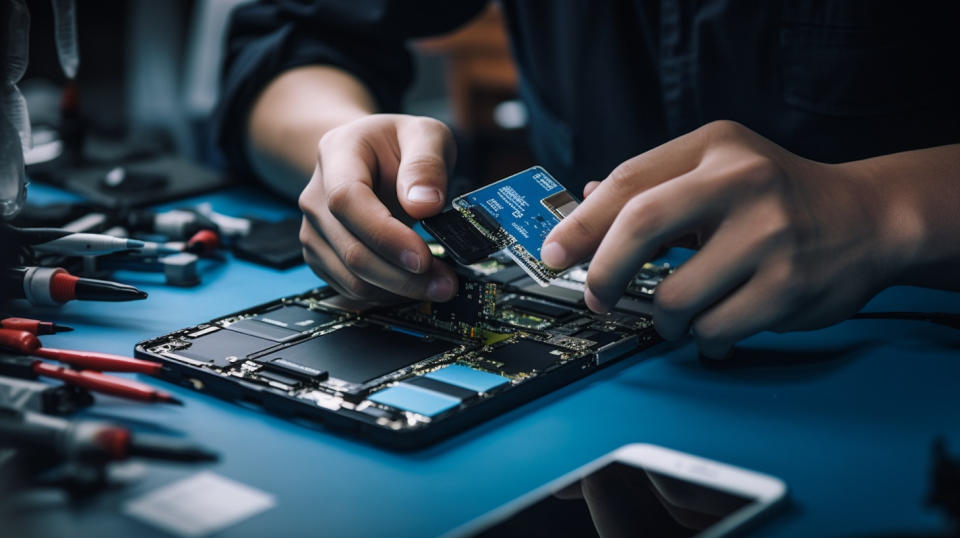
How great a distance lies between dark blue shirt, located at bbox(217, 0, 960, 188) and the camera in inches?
49.5

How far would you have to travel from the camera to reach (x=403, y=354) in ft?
2.74

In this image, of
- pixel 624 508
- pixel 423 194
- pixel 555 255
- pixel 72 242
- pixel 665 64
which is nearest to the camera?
pixel 624 508

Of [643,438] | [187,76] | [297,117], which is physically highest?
[187,76]

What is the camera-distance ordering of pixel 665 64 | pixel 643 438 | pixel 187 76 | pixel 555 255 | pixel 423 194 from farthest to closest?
pixel 187 76, pixel 665 64, pixel 423 194, pixel 555 255, pixel 643 438

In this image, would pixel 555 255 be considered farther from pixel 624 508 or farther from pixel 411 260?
pixel 624 508

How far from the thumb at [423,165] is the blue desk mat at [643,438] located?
0.78ft

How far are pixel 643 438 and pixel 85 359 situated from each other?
469mm

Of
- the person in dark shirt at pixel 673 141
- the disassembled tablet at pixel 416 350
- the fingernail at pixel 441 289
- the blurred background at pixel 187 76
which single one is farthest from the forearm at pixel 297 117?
the blurred background at pixel 187 76

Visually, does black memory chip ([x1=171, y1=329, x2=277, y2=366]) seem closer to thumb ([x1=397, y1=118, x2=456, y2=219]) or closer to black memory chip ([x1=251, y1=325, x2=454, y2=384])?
black memory chip ([x1=251, y1=325, x2=454, y2=384])

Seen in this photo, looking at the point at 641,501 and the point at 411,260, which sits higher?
the point at 411,260

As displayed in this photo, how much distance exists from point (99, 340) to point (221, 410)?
A: 0.22 meters

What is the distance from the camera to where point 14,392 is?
72 cm

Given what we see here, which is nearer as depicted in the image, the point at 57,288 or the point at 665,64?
the point at 57,288

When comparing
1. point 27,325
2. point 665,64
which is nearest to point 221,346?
point 27,325
